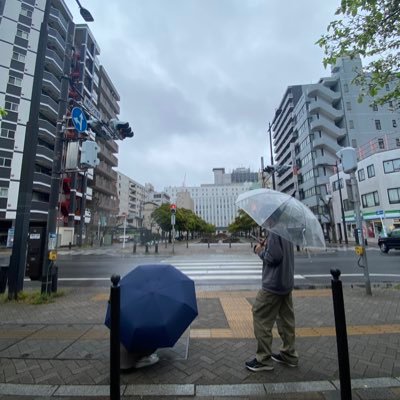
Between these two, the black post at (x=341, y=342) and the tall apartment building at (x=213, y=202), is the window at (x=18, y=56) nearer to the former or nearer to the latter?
the black post at (x=341, y=342)

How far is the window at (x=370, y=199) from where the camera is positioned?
31281mm

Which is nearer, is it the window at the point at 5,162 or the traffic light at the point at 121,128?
the traffic light at the point at 121,128

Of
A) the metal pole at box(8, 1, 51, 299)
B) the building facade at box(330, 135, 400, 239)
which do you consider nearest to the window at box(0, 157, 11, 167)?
the metal pole at box(8, 1, 51, 299)

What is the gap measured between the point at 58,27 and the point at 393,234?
48018 millimetres

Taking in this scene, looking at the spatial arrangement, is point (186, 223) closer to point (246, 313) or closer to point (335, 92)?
point (335, 92)

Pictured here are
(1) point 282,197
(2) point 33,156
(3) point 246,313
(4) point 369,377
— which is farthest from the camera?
(2) point 33,156

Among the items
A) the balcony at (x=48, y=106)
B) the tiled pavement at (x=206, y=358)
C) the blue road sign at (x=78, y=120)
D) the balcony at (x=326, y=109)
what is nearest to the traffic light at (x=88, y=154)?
the blue road sign at (x=78, y=120)

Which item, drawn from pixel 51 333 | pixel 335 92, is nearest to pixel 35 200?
pixel 51 333

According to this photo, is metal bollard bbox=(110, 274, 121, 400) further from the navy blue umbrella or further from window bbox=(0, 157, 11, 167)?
window bbox=(0, 157, 11, 167)

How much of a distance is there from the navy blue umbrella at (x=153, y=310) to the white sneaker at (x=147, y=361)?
23 centimetres

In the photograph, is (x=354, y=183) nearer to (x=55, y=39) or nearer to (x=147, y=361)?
(x=147, y=361)

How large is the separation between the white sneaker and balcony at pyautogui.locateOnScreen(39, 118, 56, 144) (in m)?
A: 38.2

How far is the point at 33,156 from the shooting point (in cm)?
650

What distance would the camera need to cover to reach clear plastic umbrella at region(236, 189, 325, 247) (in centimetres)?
309
